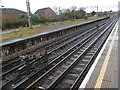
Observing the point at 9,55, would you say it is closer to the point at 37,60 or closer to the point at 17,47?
the point at 17,47

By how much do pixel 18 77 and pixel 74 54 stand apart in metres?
4.31

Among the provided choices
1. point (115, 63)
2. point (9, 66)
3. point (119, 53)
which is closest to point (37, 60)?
point (9, 66)

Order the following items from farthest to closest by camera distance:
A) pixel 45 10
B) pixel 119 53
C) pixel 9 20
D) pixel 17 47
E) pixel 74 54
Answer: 1. pixel 45 10
2. pixel 9 20
3. pixel 17 47
4. pixel 74 54
5. pixel 119 53

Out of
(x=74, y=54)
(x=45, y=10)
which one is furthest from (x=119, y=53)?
(x=45, y=10)

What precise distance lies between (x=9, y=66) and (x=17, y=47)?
9.42 ft

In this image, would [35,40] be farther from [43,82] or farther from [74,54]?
[43,82]

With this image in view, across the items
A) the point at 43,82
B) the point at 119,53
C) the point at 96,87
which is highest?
the point at 119,53

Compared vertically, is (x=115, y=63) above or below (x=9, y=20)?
below

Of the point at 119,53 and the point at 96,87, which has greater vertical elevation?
the point at 119,53

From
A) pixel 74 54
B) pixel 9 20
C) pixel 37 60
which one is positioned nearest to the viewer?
pixel 37 60

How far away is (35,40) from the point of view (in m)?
12.0

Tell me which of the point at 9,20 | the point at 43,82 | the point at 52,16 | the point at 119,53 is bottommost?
the point at 43,82

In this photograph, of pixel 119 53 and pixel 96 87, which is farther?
pixel 119 53

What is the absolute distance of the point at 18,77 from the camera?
18.7 ft
